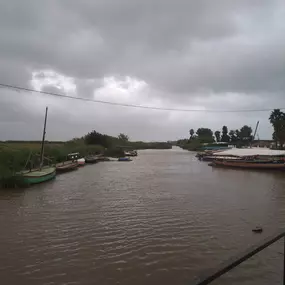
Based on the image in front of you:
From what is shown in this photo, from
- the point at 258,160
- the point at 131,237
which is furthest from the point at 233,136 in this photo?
the point at 131,237

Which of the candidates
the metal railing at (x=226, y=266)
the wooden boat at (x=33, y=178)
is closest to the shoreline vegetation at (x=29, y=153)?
the wooden boat at (x=33, y=178)

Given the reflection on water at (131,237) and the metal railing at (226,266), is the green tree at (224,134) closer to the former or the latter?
the reflection on water at (131,237)

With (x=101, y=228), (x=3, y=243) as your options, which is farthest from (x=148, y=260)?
(x=3, y=243)

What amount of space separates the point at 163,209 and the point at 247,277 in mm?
6320

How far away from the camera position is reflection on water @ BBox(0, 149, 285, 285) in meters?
6.07

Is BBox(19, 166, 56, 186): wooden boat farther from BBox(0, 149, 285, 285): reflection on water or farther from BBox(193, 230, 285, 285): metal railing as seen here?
BBox(193, 230, 285, 285): metal railing

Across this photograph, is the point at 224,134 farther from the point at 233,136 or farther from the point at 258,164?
the point at 258,164

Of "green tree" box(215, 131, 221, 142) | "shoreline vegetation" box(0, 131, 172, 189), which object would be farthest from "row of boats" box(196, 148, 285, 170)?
"green tree" box(215, 131, 221, 142)

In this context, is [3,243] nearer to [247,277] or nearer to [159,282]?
[159,282]

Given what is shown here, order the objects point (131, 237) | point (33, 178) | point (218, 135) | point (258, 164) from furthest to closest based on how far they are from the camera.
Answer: point (218, 135) → point (258, 164) → point (33, 178) → point (131, 237)

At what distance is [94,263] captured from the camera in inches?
258

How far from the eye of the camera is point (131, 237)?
838 centimetres

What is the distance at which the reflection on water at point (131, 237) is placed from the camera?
607 cm

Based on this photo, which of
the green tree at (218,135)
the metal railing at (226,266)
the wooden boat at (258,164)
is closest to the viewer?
the metal railing at (226,266)
